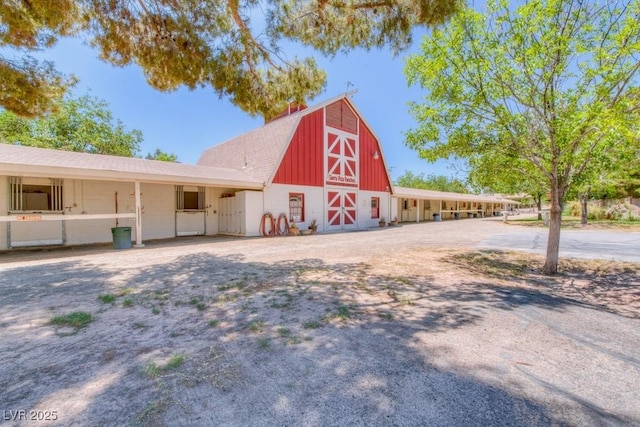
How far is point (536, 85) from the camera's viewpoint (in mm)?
5234

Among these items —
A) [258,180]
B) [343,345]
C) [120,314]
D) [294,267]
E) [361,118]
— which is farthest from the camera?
[361,118]

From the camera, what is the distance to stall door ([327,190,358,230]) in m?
15.6

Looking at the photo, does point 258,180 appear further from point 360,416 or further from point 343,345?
point 360,416

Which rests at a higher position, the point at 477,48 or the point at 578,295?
the point at 477,48

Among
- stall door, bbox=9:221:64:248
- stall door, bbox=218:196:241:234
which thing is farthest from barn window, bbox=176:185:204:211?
stall door, bbox=9:221:64:248

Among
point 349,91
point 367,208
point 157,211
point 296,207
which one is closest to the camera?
point 157,211

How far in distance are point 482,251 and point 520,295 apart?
437 cm

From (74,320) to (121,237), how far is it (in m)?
6.66

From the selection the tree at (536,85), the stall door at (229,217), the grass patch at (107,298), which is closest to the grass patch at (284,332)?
the grass patch at (107,298)

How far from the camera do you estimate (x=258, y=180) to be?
12.6 m

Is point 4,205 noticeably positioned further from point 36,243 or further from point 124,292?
point 124,292

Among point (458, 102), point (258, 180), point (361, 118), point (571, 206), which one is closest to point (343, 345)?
point (458, 102)

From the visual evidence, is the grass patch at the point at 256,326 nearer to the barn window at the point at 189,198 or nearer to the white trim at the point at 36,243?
the white trim at the point at 36,243

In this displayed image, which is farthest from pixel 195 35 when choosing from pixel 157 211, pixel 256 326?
pixel 157 211
